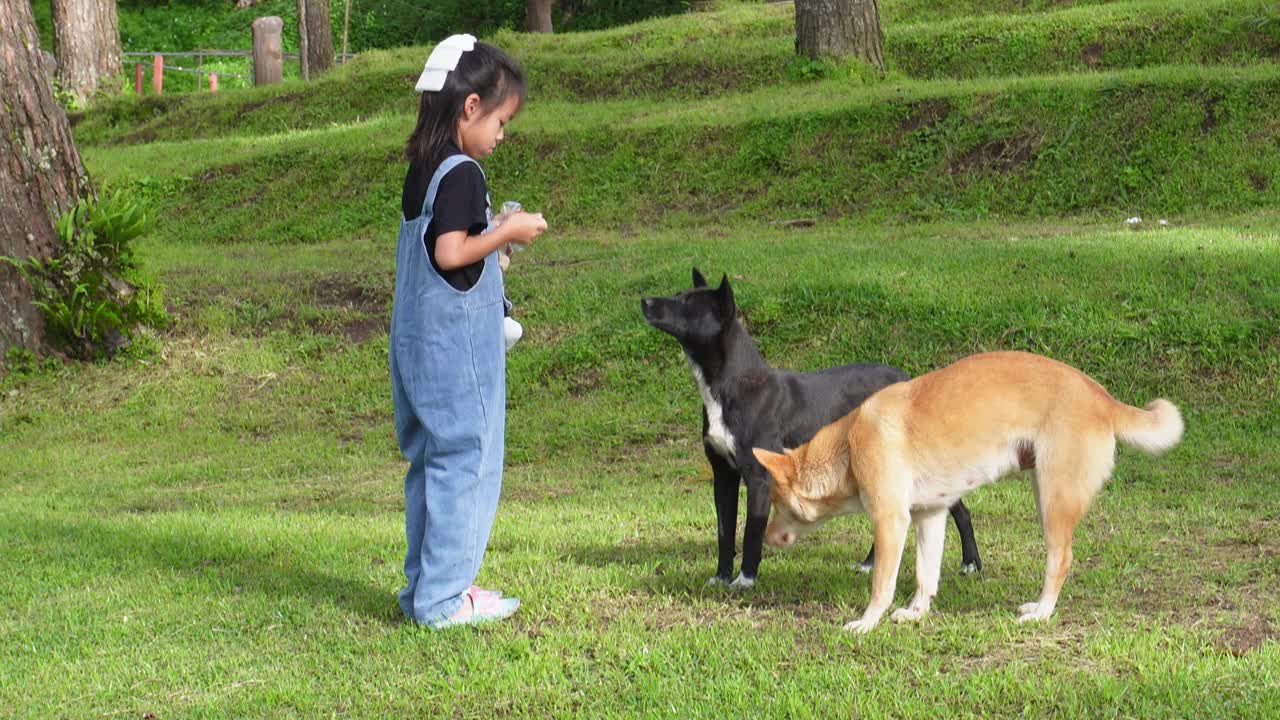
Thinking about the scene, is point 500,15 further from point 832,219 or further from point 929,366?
point 929,366

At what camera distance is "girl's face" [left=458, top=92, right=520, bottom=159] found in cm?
471

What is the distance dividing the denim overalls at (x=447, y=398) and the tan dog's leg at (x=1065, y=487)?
6.45 ft

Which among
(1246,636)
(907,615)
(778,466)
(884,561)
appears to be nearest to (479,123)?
(778,466)

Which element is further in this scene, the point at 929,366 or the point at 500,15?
the point at 500,15

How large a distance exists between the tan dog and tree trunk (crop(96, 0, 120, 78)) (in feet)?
72.5

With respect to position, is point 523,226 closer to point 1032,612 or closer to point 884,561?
point 884,561

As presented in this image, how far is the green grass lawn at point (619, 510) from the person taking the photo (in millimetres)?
4406

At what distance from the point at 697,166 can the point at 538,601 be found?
10.2m

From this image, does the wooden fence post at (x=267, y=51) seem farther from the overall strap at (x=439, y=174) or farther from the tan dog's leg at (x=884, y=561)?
the tan dog's leg at (x=884, y=561)

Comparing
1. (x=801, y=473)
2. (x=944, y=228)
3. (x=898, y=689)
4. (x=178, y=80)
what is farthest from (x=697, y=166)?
(x=178, y=80)

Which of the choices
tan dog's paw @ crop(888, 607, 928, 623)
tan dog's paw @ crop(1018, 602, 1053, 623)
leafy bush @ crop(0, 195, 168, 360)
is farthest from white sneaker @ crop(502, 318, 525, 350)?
leafy bush @ crop(0, 195, 168, 360)

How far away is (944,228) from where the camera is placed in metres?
12.7

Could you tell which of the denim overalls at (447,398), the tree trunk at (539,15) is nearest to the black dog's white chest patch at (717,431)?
the denim overalls at (447,398)

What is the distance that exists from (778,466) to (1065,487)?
1049 millimetres
